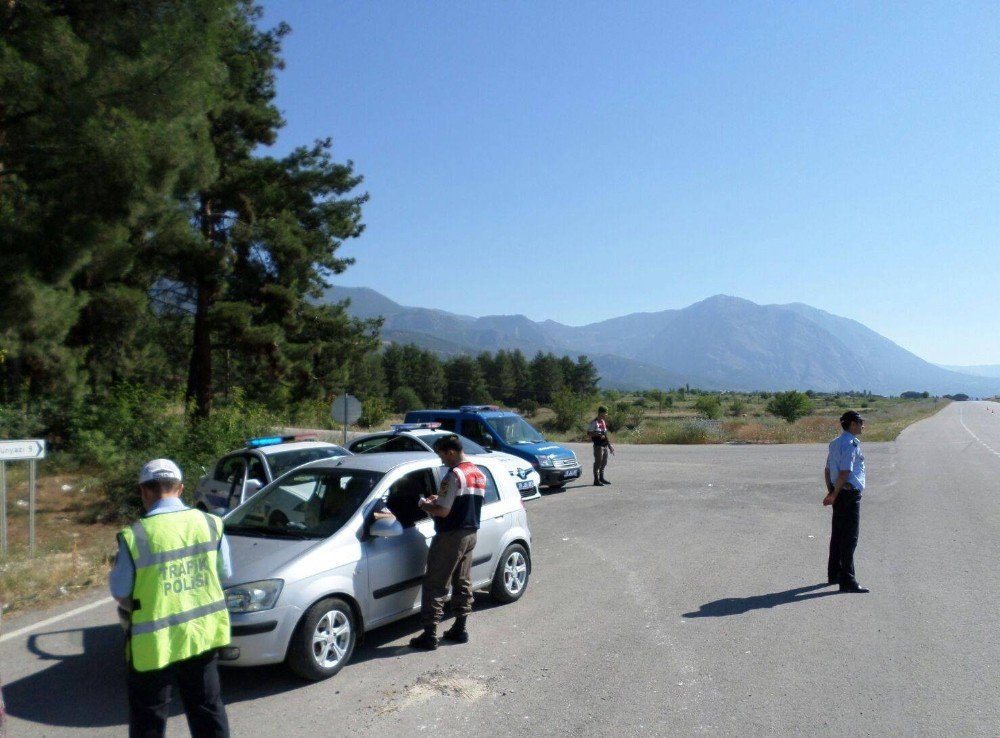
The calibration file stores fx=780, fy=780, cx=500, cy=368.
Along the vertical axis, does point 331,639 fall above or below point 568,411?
below

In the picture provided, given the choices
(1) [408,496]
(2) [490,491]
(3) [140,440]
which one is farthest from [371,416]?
(1) [408,496]

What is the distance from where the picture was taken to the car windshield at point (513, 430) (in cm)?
1751

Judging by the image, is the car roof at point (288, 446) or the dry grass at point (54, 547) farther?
the car roof at point (288, 446)

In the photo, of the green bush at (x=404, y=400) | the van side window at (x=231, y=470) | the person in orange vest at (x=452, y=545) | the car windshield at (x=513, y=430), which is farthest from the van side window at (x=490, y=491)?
the green bush at (x=404, y=400)

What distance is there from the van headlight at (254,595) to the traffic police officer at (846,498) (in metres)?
5.53

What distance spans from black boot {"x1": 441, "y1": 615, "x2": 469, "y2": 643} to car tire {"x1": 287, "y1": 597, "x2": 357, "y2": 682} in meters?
0.87

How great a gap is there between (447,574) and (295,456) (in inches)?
239

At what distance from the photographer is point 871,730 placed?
4.70 metres

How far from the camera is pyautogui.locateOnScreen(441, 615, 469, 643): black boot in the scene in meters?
6.45

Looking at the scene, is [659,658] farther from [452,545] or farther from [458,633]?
[452,545]

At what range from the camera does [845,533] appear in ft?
26.5

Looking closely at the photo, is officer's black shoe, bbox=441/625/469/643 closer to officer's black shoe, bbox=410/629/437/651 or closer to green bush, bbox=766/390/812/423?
officer's black shoe, bbox=410/629/437/651

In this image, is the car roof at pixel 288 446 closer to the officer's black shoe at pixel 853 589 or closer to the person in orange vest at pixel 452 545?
the person in orange vest at pixel 452 545

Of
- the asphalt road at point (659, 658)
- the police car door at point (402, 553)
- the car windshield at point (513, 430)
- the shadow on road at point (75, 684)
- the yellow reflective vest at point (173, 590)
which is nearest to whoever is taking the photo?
the yellow reflective vest at point (173, 590)
